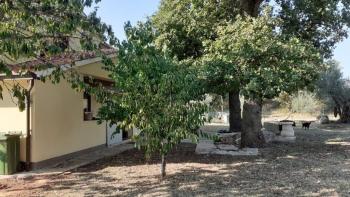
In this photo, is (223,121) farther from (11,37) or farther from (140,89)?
(11,37)

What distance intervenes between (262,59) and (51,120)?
6.49m

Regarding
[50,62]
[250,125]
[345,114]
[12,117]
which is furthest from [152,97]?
[345,114]

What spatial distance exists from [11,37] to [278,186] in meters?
5.99

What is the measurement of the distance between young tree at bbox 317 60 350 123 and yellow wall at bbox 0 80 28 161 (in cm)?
2887

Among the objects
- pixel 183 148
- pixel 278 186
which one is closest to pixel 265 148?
pixel 183 148

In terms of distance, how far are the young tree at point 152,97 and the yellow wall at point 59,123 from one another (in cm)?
300

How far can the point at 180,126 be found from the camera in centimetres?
935

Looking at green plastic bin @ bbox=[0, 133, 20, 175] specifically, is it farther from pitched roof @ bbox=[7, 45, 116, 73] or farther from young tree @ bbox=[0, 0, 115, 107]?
young tree @ bbox=[0, 0, 115, 107]

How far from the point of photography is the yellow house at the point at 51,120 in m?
11.4

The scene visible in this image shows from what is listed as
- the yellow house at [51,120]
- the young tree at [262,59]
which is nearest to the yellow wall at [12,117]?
the yellow house at [51,120]

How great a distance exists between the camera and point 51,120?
12.4 metres

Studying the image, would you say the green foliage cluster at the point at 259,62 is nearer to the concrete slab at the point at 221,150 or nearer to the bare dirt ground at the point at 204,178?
the concrete slab at the point at 221,150

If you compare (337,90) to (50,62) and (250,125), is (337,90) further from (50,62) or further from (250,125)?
(50,62)

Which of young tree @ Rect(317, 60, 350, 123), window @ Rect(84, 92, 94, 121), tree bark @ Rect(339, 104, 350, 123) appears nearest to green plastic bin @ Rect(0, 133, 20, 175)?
window @ Rect(84, 92, 94, 121)
